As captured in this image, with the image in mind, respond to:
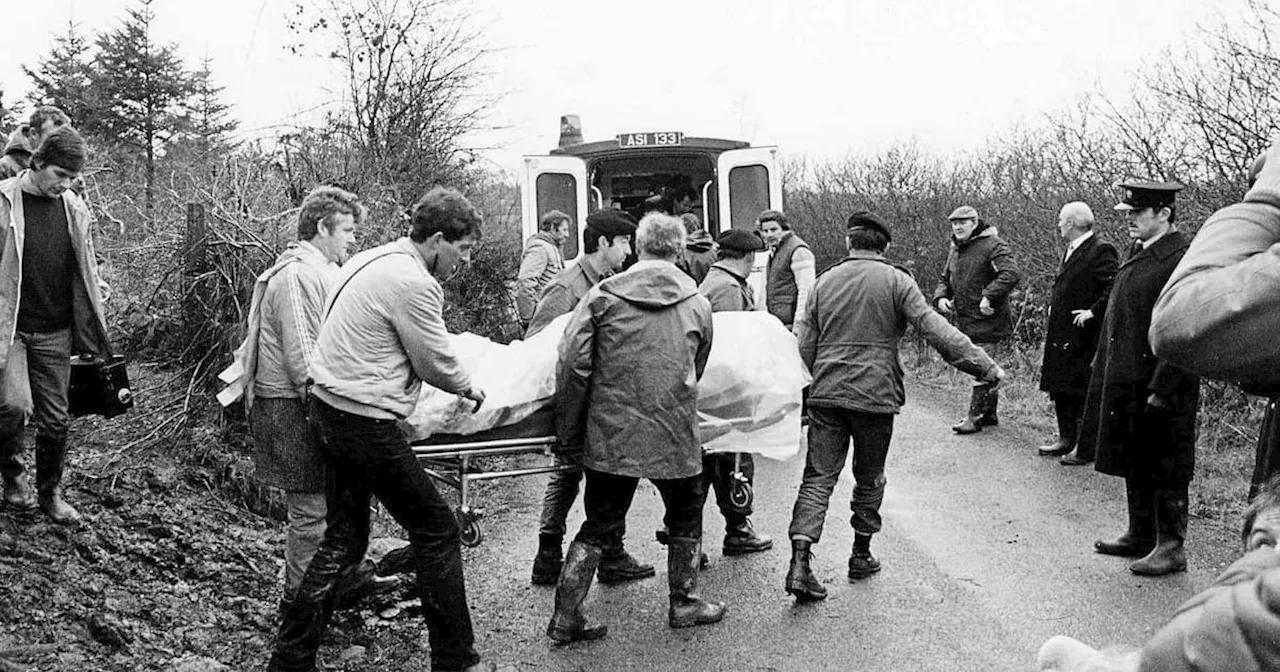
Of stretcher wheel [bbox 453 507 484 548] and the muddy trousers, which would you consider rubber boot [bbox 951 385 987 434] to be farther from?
the muddy trousers

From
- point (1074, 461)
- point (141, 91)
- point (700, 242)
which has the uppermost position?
point (141, 91)

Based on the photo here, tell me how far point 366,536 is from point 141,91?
2781 centimetres

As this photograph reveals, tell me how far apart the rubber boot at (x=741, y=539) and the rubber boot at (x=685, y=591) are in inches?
44.6

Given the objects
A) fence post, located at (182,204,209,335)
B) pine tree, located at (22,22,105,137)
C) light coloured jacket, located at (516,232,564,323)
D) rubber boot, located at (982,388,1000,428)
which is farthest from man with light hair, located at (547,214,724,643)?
pine tree, located at (22,22,105,137)

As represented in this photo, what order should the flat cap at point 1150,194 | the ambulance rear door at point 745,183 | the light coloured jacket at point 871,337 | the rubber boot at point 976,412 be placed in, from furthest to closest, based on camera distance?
1. the ambulance rear door at point 745,183
2. the rubber boot at point 976,412
3. the flat cap at point 1150,194
4. the light coloured jacket at point 871,337

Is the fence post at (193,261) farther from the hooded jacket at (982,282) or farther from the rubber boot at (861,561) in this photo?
the hooded jacket at (982,282)

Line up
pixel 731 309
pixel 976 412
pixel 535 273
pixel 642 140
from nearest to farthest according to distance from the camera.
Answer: pixel 731 309 < pixel 535 273 < pixel 976 412 < pixel 642 140

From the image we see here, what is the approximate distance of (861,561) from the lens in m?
5.84

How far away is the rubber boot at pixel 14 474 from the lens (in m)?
5.32

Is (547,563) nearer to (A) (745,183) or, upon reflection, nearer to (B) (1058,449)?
(B) (1058,449)

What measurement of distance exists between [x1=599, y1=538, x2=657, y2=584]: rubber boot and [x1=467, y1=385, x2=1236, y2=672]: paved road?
4.0 inches

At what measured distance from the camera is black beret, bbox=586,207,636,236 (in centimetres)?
659

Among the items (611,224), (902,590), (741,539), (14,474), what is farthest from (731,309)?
(14,474)

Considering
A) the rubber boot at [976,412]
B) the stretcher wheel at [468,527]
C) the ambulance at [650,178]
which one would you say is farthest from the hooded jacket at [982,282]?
the stretcher wheel at [468,527]
